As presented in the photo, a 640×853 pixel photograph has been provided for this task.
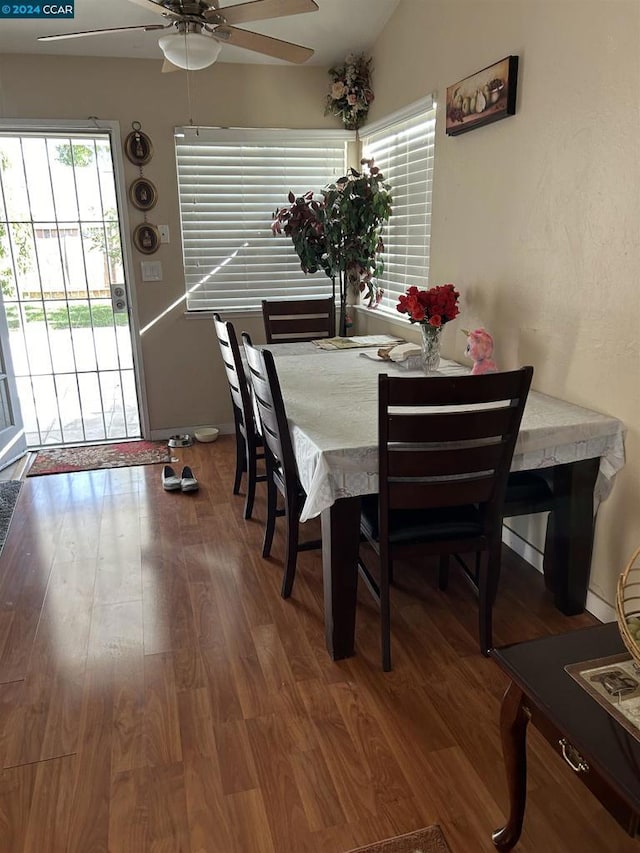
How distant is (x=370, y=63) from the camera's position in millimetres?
3775

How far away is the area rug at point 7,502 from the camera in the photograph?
2.98 m

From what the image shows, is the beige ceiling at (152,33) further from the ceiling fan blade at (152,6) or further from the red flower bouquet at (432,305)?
the red flower bouquet at (432,305)

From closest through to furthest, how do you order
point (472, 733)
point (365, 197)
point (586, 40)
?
point (472, 733), point (586, 40), point (365, 197)

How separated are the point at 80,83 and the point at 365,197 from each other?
1.91m

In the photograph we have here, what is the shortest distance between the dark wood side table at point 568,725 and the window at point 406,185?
2.50 metres

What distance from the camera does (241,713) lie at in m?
1.77

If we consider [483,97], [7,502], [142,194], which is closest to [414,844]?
[483,97]

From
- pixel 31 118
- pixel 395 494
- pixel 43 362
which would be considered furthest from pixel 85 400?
pixel 395 494

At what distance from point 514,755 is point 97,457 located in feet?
11.0

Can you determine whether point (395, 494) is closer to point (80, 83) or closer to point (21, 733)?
point (21, 733)

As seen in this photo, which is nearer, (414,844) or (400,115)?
(414,844)

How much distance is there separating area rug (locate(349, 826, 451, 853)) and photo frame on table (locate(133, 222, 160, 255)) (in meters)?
3.62

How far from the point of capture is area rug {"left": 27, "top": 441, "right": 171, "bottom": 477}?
12.4ft

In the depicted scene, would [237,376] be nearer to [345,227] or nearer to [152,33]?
[345,227]
